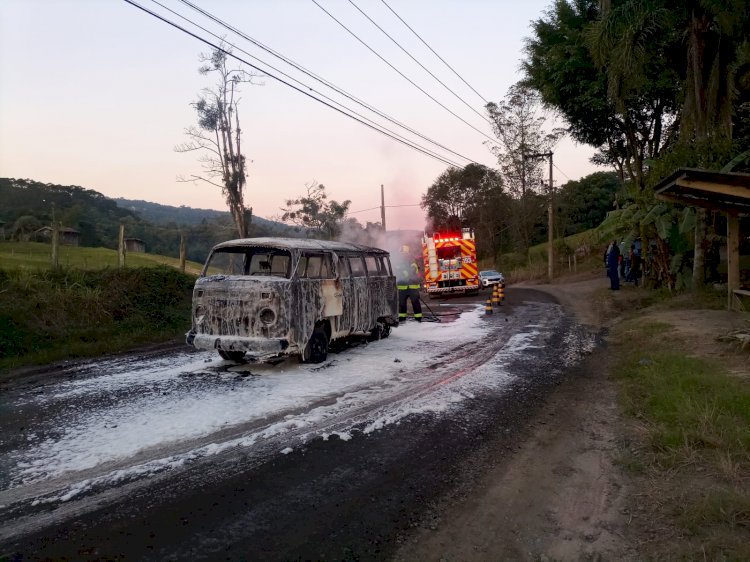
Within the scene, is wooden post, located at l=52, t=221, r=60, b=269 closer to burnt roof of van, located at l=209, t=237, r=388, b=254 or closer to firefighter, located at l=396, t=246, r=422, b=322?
burnt roof of van, located at l=209, t=237, r=388, b=254

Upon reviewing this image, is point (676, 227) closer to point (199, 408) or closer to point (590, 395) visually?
point (590, 395)

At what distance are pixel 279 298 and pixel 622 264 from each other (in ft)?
78.6

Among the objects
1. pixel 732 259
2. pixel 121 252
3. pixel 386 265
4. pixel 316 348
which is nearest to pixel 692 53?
pixel 732 259

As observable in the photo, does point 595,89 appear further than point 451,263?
No

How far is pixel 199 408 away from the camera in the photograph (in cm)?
596

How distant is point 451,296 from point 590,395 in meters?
18.1

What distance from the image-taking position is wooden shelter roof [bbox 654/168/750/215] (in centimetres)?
880

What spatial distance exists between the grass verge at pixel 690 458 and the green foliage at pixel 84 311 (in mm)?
9751

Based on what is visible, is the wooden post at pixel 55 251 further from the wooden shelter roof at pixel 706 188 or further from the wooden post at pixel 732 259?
the wooden post at pixel 732 259

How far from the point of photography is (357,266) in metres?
10.3

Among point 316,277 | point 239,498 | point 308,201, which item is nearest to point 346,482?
point 239,498

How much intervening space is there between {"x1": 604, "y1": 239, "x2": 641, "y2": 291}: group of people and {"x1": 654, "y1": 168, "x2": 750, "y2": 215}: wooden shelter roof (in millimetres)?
6549

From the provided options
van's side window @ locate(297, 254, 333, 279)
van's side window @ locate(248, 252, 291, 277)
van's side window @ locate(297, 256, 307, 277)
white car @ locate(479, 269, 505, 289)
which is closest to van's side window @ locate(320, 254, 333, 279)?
van's side window @ locate(297, 254, 333, 279)

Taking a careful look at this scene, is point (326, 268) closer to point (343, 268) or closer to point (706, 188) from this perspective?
point (343, 268)
